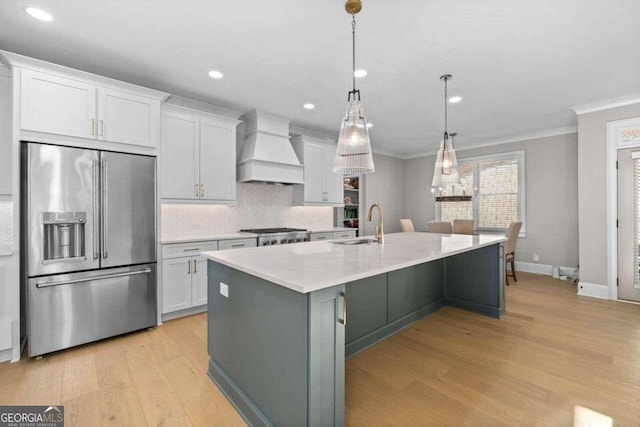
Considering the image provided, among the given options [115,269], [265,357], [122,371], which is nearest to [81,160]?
[115,269]

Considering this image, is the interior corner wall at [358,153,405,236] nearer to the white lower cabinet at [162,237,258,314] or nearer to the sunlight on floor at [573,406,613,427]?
the white lower cabinet at [162,237,258,314]

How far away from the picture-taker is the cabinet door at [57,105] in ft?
7.90

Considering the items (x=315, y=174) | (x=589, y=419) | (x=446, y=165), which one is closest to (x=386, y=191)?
Answer: (x=315, y=174)

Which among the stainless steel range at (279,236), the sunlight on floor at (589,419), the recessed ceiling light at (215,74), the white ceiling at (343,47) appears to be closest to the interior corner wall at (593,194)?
the white ceiling at (343,47)

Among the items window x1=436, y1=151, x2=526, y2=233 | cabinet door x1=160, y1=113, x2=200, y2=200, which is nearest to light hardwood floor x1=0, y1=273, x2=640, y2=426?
cabinet door x1=160, y1=113, x2=200, y2=200

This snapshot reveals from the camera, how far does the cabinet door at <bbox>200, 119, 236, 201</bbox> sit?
371 centimetres

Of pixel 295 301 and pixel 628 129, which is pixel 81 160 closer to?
pixel 295 301

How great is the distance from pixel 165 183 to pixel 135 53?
53.4 inches

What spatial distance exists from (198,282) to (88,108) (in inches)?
83.5

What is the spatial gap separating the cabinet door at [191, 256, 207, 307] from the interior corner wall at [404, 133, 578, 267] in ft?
19.3

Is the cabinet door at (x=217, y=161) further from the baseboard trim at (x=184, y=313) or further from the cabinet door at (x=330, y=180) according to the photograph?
the cabinet door at (x=330, y=180)

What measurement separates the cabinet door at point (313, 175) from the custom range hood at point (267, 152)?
0.33 meters

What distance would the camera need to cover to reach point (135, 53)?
262cm

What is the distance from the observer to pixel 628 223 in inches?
149
